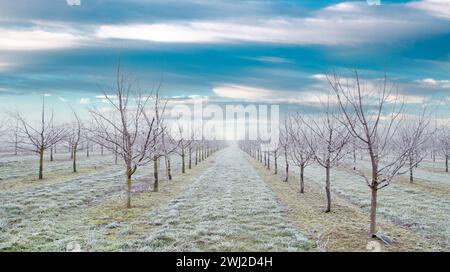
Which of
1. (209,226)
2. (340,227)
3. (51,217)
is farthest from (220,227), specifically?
(51,217)

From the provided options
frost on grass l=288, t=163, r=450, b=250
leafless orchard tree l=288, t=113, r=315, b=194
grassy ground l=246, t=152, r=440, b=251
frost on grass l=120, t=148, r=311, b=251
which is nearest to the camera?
frost on grass l=120, t=148, r=311, b=251

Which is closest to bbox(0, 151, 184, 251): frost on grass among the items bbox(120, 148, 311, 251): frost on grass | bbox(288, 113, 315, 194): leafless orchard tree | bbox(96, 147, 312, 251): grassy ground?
bbox(96, 147, 312, 251): grassy ground

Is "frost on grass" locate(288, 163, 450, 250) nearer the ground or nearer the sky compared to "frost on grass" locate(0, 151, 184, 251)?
nearer the ground

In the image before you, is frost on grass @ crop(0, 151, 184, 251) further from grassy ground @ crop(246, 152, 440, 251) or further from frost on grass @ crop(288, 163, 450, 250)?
frost on grass @ crop(288, 163, 450, 250)

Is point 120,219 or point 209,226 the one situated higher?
point 209,226

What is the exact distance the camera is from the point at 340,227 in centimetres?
1396

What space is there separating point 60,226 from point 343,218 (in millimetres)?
12467

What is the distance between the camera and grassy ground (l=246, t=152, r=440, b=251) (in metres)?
11.6

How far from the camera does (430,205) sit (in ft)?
65.9

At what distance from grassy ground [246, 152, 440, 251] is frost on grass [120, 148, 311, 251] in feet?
2.43

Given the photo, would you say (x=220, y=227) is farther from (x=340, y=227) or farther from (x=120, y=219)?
(x=340, y=227)

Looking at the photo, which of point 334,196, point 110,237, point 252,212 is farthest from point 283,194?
point 110,237

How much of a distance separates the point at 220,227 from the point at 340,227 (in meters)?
4.97

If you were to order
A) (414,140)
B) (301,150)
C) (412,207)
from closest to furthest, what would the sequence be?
(414,140), (412,207), (301,150)
